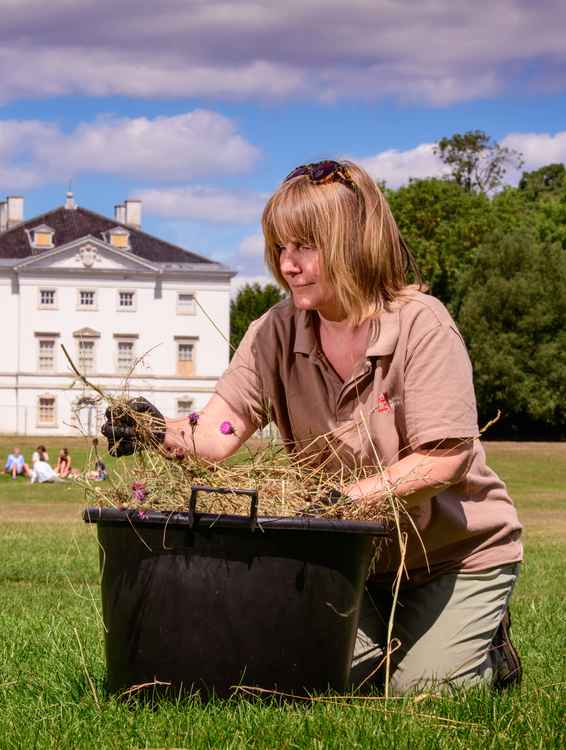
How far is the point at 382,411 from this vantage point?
4.22 m

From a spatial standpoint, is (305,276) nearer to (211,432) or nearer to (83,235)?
(211,432)

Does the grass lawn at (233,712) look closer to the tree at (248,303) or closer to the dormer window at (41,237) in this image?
the dormer window at (41,237)

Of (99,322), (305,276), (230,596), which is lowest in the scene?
(230,596)

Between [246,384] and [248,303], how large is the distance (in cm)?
8041

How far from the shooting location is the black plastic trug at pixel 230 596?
3.65m

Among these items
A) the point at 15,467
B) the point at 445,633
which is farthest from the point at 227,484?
the point at 15,467

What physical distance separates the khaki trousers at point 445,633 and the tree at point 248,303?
7838 centimetres

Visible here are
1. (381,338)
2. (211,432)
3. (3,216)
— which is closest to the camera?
(381,338)

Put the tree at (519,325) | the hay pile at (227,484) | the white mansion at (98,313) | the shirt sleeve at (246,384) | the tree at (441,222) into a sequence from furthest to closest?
the white mansion at (98,313)
the tree at (441,222)
the tree at (519,325)
the shirt sleeve at (246,384)
the hay pile at (227,484)

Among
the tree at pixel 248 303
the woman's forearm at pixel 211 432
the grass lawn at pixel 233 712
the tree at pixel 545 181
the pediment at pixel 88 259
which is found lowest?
the grass lawn at pixel 233 712

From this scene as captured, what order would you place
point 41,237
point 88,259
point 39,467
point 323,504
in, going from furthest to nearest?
point 41,237, point 88,259, point 39,467, point 323,504

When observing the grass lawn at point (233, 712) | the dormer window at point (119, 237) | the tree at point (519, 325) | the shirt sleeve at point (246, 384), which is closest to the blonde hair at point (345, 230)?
the shirt sleeve at point (246, 384)

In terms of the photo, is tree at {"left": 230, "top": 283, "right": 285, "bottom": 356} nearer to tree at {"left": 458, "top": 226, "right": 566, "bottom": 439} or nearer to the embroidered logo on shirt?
tree at {"left": 458, "top": 226, "right": 566, "bottom": 439}

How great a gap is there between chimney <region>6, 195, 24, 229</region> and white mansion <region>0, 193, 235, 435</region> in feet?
8.29
